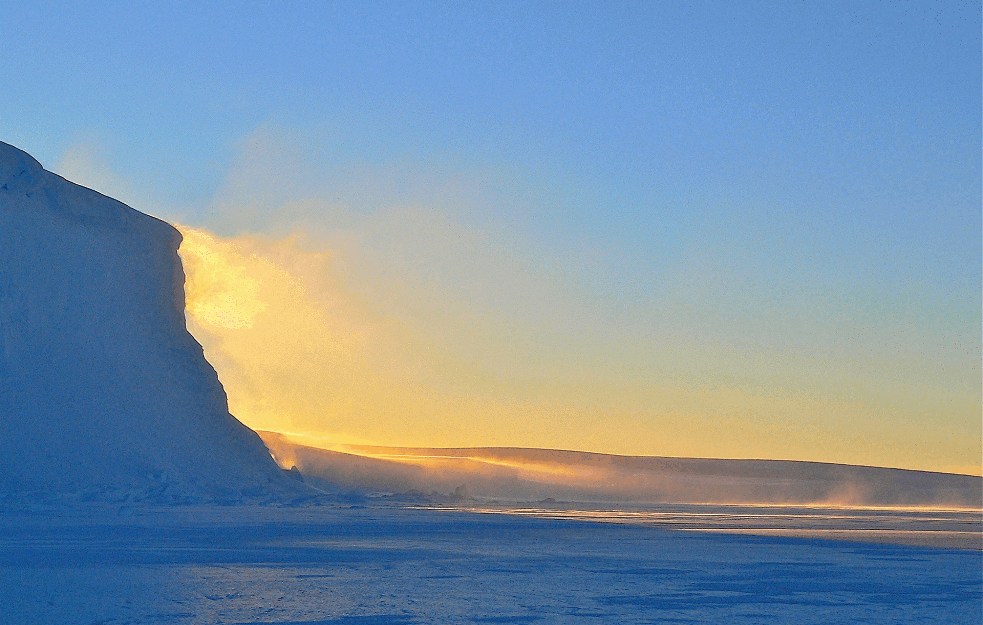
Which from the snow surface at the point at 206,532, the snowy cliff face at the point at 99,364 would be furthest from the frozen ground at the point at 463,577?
the snowy cliff face at the point at 99,364

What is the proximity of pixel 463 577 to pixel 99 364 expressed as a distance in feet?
62.0

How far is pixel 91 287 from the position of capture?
25.9 meters

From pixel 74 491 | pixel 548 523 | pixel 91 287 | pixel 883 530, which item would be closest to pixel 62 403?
pixel 74 491

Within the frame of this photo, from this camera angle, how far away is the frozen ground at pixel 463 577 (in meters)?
6.20

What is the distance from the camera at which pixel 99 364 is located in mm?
24516

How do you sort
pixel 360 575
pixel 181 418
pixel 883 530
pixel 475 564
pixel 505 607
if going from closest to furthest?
pixel 505 607
pixel 360 575
pixel 475 564
pixel 883 530
pixel 181 418

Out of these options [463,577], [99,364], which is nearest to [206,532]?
[463,577]

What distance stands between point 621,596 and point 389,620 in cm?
197

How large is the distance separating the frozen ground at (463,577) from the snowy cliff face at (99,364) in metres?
8.09

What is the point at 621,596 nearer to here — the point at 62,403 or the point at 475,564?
the point at 475,564

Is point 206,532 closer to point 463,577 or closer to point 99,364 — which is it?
point 463,577

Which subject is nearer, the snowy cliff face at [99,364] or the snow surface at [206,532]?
the snow surface at [206,532]

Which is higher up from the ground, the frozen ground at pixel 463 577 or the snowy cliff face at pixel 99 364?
the snowy cliff face at pixel 99 364

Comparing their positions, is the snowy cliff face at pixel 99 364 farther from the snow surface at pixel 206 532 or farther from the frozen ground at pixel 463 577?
the frozen ground at pixel 463 577
